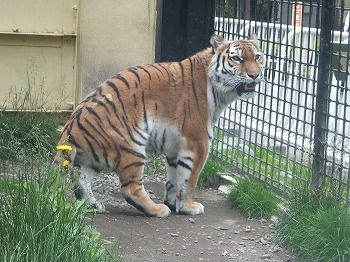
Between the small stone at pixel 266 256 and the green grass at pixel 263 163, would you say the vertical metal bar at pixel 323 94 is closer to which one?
the green grass at pixel 263 163

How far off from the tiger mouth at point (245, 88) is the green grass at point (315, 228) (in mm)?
1109

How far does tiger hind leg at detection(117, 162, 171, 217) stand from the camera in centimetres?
617

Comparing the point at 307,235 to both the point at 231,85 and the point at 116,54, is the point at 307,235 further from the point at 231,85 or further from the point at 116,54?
the point at 116,54

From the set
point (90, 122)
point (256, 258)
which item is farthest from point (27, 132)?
point (256, 258)

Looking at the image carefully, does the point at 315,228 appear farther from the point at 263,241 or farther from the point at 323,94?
the point at 323,94

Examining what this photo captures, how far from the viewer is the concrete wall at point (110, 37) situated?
827 cm

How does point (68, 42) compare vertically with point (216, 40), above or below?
below

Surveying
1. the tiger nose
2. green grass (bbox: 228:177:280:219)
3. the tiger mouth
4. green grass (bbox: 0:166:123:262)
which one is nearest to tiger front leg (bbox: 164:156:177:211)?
green grass (bbox: 228:177:280:219)

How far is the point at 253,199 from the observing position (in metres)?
6.48

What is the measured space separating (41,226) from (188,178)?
2.47m

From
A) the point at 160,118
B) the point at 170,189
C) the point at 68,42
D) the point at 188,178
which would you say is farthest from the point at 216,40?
the point at 68,42

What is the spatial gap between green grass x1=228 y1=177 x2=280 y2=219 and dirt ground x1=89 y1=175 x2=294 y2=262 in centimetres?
7

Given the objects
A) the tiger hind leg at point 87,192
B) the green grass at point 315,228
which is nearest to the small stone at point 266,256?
the green grass at point 315,228

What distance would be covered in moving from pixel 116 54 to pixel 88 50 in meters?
0.28
